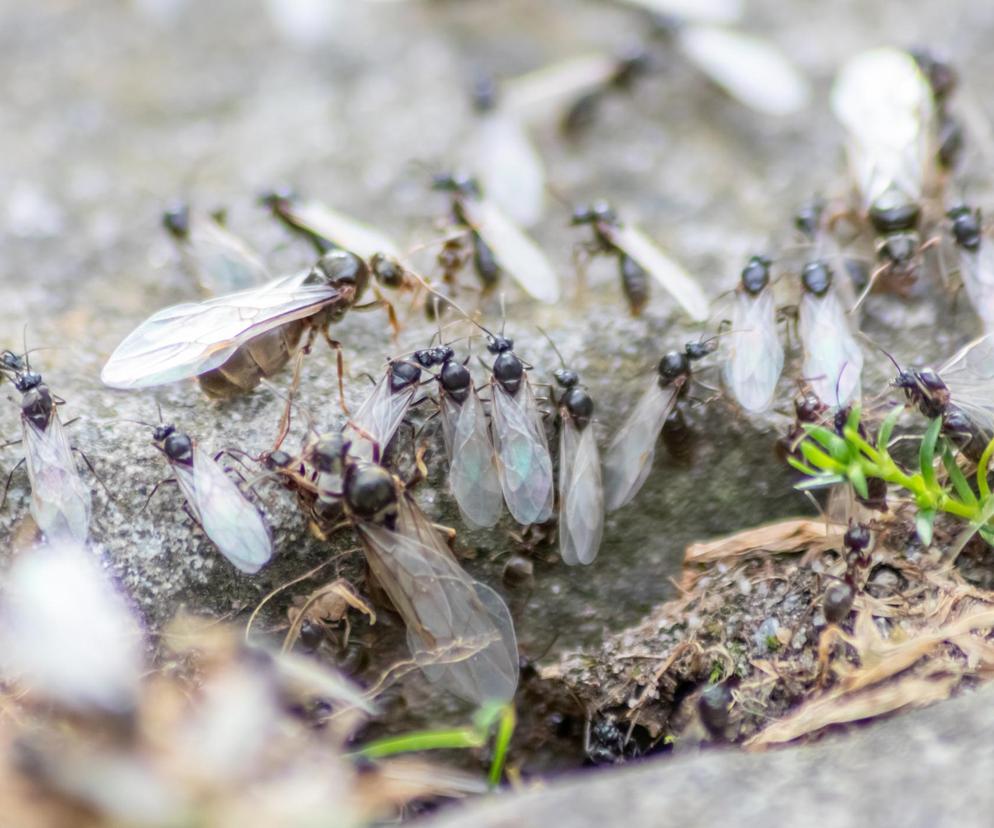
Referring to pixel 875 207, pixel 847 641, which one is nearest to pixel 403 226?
pixel 875 207

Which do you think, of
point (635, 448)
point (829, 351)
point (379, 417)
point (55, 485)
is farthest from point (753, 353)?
point (55, 485)

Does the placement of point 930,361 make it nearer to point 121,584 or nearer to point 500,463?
point 500,463

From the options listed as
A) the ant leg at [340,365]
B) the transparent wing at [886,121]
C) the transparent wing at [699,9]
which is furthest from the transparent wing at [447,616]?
the transparent wing at [699,9]

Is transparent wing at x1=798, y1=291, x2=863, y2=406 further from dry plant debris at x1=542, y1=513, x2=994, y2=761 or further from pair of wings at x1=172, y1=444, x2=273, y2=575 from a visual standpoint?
pair of wings at x1=172, y1=444, x2=273, y2=575

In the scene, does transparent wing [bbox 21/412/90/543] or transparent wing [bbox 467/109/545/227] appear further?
transparent wing [bbox 467/109/545/227]

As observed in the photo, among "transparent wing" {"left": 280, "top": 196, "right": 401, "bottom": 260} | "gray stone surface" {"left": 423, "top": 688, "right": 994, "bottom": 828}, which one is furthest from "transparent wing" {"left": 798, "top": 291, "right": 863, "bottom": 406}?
"transparent wing" {"left": 280, "top": 196, "right": 401, "bottom": 260}

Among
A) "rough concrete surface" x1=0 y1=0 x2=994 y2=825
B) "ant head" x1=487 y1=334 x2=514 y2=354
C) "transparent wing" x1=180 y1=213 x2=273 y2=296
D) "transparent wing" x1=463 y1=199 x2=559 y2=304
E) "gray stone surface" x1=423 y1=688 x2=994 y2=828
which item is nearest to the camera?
"gray stone surface" x1=423 y1=688 x2=994 y2=828

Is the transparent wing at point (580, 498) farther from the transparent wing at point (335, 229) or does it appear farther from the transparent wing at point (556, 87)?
the transparent wing at point (556, 87)
